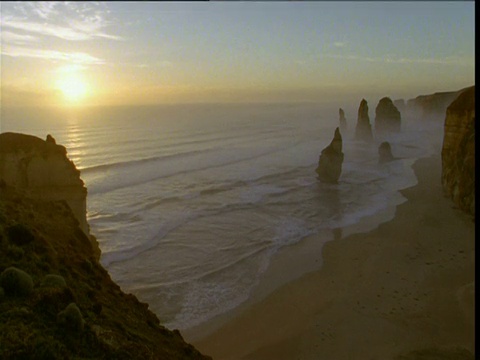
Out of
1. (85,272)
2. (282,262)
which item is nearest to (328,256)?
(282,262)

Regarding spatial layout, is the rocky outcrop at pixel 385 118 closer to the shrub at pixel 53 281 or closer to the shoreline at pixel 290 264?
the shoreline at pixel 290 264

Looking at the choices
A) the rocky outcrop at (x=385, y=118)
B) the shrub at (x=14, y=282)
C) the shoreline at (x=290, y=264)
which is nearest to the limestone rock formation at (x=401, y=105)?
the rocky outcrop at (x=385, y=118)

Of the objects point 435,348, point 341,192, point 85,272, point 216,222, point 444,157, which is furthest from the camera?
point 341,192

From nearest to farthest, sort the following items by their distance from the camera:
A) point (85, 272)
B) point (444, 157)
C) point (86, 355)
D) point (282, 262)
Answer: point (86, 355) < point (85, 272) < point (282, 262) < point (444, 157)

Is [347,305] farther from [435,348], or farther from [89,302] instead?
[89,302]

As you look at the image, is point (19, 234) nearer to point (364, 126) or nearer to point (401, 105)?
point (364, 126)

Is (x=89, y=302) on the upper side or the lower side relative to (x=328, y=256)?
upper

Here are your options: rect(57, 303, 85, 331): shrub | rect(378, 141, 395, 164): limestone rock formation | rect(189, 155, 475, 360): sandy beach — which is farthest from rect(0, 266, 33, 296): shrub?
rect(378, 141, 395, 164): limestone rock formation
